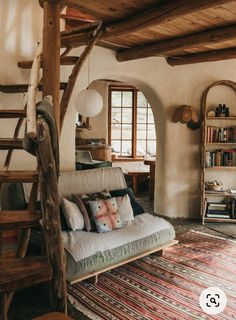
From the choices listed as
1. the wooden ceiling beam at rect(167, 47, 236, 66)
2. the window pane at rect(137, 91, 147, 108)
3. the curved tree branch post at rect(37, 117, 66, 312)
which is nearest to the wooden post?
the curved tree branch post at rect(37, 117, 66, 312)

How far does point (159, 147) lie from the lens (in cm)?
550

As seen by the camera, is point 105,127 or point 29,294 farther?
point 105,127

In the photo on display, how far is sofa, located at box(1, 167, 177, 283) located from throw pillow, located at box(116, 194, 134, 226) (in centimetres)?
6

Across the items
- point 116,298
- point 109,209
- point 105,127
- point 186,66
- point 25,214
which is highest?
point 186,66

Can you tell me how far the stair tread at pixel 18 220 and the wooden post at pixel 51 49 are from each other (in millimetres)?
1087

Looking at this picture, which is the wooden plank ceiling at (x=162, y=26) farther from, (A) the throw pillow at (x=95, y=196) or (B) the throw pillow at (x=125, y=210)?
(B) the throw pillow at (x=125, y=210)

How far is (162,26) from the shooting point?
148 inches

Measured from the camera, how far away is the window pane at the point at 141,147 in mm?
8227

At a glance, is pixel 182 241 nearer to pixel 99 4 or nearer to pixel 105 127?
pixel 99 4

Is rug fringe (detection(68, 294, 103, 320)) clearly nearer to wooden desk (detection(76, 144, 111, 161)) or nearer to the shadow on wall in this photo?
the shadow on wall

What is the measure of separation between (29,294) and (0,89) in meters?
1.93

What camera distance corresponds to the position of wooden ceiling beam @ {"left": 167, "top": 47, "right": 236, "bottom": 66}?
15.1ft

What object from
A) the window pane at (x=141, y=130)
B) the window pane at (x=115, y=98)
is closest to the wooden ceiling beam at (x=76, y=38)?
Answer: the window pane at (x=115, y=98)

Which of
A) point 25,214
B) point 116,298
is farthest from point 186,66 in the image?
point 25,214
